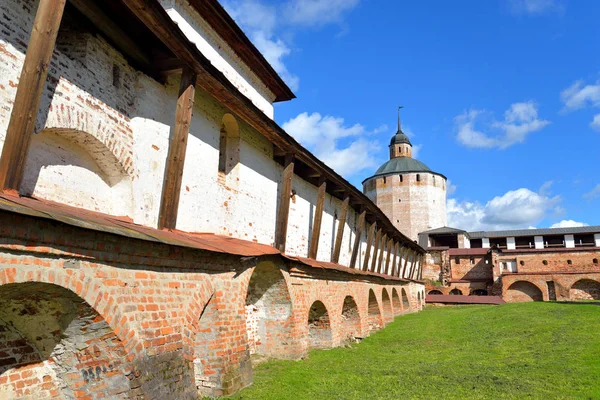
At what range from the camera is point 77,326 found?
4.53 metres

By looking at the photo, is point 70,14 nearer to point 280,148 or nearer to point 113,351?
point 113,351

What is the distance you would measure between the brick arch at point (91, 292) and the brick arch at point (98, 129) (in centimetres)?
195

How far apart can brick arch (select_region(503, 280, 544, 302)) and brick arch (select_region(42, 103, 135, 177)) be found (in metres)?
34.7

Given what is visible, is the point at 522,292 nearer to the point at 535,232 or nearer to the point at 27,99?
the point at 535,232

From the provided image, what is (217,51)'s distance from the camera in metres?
10.4

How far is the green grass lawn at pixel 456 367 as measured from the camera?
681 centimetres

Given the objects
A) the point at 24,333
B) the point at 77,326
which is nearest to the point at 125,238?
the point at 77,326

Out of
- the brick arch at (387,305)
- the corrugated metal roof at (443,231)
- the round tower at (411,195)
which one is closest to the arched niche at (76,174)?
the brick arch at (387,305)

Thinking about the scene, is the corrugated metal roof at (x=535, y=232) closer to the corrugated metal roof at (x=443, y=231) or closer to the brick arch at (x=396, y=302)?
the corrugated metal roof at (x=443, y=231)

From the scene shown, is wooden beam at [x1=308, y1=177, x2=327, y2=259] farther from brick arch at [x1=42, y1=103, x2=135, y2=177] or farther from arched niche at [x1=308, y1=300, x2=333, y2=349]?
brick arch at [x1=42, y1=103, x2=135, y2=177]

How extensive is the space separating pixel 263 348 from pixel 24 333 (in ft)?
18.3

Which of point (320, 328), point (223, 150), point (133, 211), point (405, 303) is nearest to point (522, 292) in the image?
point (405, 303)

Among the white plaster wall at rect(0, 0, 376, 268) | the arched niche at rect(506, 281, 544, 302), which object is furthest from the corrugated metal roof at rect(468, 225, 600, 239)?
the white plaster wall at rect(0, 0, 376, 268)

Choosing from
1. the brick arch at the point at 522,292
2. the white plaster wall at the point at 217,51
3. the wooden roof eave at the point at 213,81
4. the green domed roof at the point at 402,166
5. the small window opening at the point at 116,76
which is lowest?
the brick arch at the point at 522,292
